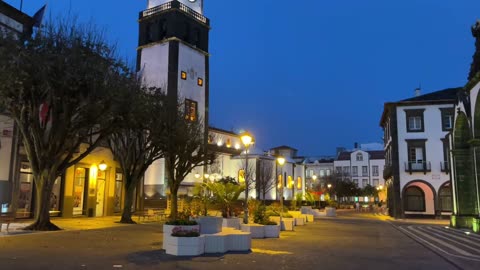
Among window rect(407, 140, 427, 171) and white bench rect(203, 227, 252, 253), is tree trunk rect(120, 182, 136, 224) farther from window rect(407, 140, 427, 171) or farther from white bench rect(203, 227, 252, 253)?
window rect(407, 140, 427, 171)

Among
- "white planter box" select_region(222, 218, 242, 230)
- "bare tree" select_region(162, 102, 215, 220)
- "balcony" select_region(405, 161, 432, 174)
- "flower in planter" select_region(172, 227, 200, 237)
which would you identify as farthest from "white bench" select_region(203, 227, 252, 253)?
"balcony" select_region(405, 161, 432, 174)

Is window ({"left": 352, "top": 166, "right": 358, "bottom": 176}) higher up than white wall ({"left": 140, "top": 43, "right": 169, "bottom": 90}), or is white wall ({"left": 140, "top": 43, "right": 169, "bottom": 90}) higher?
white wall ({"left": 140, "top": 43, "right": 169, "bottom": 90})

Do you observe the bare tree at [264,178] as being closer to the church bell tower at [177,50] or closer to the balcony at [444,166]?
the church bell tower at [177,50]

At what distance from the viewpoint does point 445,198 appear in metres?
40.8

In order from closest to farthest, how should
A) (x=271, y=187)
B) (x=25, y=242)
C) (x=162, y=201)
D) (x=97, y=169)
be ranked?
(x=25, y=242), (x=97, y=169), (x=162, y=201), (x=271, y=187)

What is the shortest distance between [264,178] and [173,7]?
25.8 metres

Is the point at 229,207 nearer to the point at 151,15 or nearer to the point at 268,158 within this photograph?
the point at 151,15

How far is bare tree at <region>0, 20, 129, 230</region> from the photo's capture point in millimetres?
17062

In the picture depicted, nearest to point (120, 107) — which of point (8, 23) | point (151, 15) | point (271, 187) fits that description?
point (8, 23)

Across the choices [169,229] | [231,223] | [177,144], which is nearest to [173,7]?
[177,144]

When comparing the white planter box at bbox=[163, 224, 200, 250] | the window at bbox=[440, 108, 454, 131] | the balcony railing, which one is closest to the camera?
the white planter box at bbox=[163, 224, 200, 250]

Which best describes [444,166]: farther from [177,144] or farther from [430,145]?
[177,144]

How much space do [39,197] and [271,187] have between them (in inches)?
1806

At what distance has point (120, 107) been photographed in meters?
19.3
